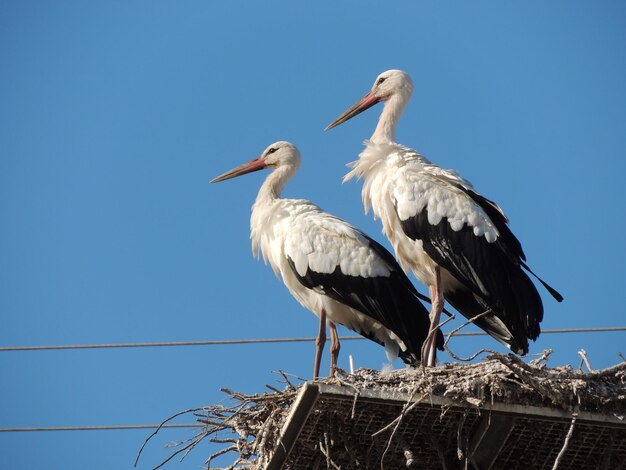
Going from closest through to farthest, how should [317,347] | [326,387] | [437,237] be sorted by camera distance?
[326,387] → [437,237] → [317,347]

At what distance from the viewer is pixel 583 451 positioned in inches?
287

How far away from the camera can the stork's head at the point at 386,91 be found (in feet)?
32.8

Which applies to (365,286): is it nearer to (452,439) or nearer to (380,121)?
(380,121)

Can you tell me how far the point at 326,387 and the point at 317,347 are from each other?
2375 millimetres

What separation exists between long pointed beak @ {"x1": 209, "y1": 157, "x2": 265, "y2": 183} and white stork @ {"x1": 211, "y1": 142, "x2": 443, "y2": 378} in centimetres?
98

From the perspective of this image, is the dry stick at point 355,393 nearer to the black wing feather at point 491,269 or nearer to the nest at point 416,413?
the nest at point 416,413

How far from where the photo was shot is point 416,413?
6.97 m

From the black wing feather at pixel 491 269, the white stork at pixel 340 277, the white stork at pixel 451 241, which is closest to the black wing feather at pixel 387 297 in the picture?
the white stork at pixel 340 277

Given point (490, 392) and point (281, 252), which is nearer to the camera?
point (490, 392)

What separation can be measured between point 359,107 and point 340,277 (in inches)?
69.3

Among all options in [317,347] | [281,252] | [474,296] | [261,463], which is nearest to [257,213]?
[281,252]

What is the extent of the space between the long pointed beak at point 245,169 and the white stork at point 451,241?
153cm

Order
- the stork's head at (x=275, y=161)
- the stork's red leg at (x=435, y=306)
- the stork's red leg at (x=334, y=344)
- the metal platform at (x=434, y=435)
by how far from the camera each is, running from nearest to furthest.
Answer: the metal platform at (x=434, y=435), the stork's red leg at (x=435, y=306), the stork's red leg at (x=334, y=344), the stork's head at (x=275, y=161)

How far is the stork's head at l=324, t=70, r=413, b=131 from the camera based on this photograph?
9.99 metres
